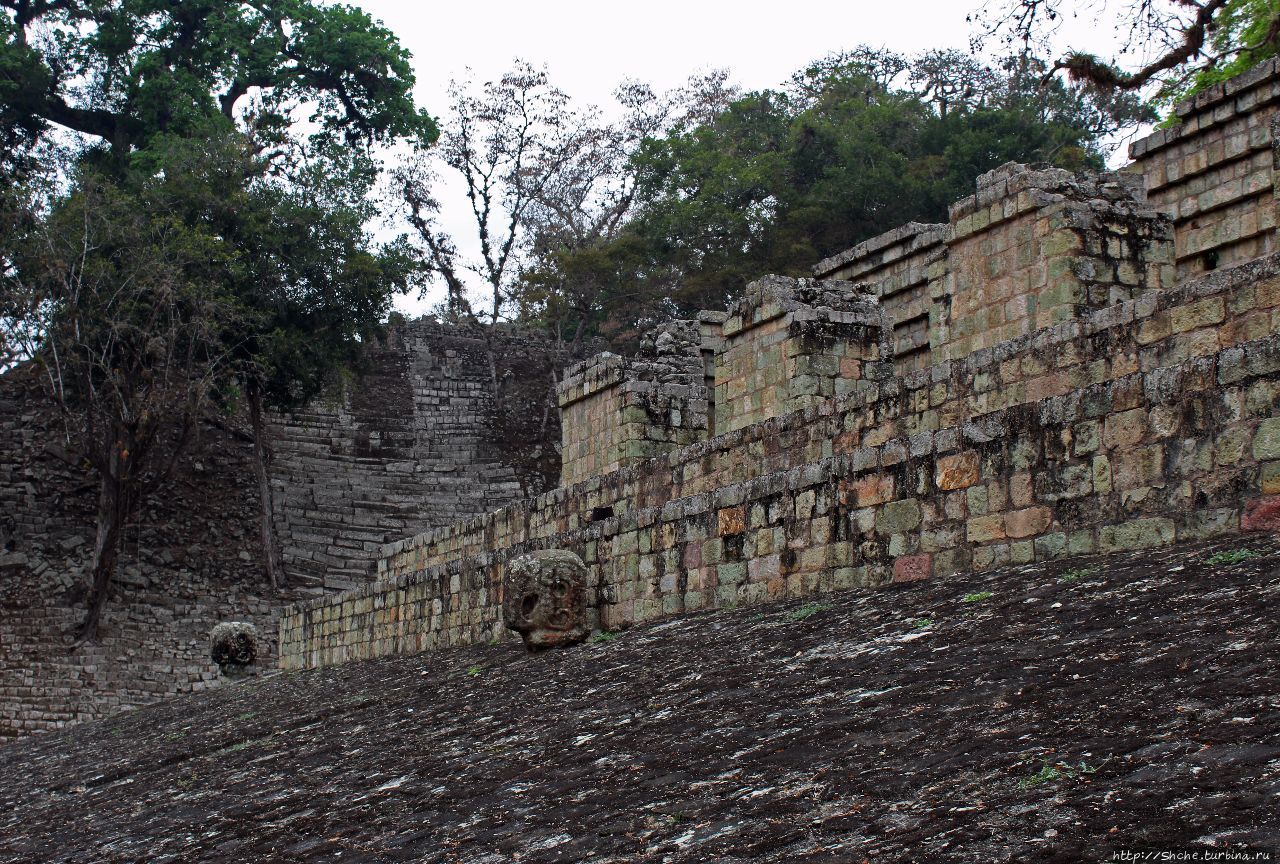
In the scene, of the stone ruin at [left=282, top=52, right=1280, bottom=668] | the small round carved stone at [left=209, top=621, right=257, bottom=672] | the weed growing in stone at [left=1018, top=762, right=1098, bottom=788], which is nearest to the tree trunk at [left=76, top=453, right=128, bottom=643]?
the stone ruin at [left=282, top=52, right=1280, bottom=668]

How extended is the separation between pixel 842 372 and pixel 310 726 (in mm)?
6385

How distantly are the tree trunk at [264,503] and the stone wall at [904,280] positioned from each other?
52.2 feet

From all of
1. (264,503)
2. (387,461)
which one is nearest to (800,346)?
(264,503)

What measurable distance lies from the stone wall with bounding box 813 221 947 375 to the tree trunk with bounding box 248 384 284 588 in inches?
627

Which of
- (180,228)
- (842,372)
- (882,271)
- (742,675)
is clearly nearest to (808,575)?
(742,675)

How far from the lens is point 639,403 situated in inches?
634

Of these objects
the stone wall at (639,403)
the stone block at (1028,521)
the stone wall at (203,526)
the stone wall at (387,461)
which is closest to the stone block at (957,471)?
the stone block at (1028,521)

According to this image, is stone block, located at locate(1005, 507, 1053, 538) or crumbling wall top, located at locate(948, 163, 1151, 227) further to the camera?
crumbling wall top, located at locate(948, 163, 1151, 227)

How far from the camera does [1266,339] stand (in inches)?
220

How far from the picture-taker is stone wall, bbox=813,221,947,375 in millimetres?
15594

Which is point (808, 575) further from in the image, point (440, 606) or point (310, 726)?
point (440, 606)

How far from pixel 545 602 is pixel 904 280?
804cm

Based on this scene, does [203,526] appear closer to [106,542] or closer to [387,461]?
[106,542]

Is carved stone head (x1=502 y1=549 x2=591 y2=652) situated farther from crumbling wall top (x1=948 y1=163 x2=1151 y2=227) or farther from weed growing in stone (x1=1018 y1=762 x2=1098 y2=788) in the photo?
weed growing in stone (x1=1018 y1=762 x2=1098 y2=788)
